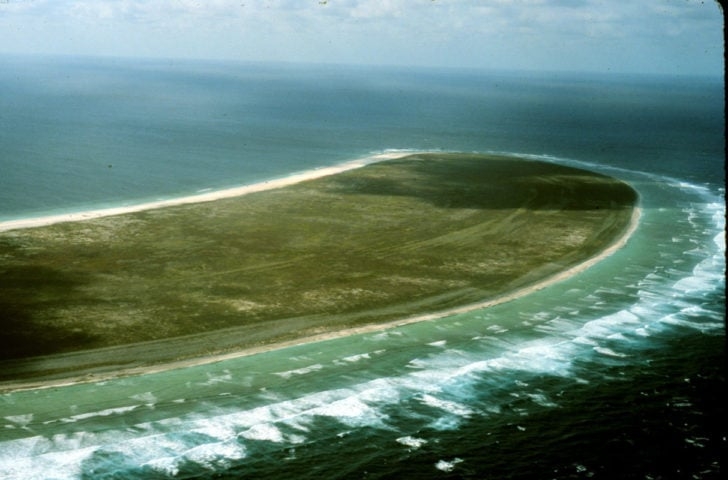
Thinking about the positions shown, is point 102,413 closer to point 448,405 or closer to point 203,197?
point 448,405

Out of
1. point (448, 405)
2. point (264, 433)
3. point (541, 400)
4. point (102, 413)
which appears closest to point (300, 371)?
point (264, 433)

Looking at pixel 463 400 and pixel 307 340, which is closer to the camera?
pixel 463 400

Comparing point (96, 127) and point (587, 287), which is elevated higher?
point (96, 127)

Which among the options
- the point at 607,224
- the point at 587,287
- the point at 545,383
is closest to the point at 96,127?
the point at 607,224

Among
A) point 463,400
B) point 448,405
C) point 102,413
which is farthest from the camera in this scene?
point 463,400

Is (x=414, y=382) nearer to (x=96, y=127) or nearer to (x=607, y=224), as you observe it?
(x=607, y=224)

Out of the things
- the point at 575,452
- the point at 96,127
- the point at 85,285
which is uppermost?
the point at 96,127

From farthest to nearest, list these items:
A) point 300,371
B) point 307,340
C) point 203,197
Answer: point 203,197 < point 307,340 < point 300,371

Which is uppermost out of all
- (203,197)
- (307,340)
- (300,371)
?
(203,197)
